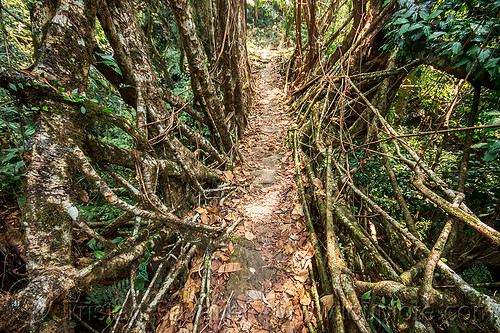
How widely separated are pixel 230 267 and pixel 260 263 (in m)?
0.35

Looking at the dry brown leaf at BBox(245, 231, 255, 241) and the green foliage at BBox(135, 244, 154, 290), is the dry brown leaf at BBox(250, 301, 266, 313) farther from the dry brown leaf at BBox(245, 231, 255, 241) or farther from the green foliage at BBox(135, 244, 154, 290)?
the green foliage at BBox(135, 244, 154, 290)

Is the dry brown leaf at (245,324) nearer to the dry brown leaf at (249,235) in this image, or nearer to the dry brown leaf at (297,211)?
the dry brown leaf at (249,235)

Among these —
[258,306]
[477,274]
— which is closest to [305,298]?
[258,306]

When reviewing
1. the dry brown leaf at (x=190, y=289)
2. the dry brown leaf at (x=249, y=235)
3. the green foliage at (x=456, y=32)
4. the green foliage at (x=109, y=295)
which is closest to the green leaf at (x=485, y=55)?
the green foliage at (x=456, y=32)

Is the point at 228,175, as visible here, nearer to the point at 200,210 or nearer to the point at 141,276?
the point at 200,210

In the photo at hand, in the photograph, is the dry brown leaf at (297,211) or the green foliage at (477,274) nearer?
the green foliage at (477,274)

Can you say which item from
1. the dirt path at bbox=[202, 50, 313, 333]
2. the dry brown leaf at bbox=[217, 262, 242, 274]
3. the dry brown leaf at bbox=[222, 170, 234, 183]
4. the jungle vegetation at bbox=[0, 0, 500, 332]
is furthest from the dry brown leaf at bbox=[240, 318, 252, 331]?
the dry brown leaf at bbox=[222, 170, 234, 183]

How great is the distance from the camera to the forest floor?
1862 millimetres

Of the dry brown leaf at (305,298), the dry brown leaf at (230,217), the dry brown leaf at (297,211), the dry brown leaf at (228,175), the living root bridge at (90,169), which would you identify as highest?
the living root bridge at (90,169)

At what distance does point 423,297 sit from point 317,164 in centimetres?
236

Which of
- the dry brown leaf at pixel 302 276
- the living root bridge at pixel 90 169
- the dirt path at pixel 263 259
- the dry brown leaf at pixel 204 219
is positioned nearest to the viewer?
the living root bridge at pixel 90 169

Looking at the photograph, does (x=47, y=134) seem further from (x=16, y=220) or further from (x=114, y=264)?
(x=16, y=220)

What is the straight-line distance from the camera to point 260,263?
7.50ft

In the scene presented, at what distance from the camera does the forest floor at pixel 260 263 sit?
1.86 meters
